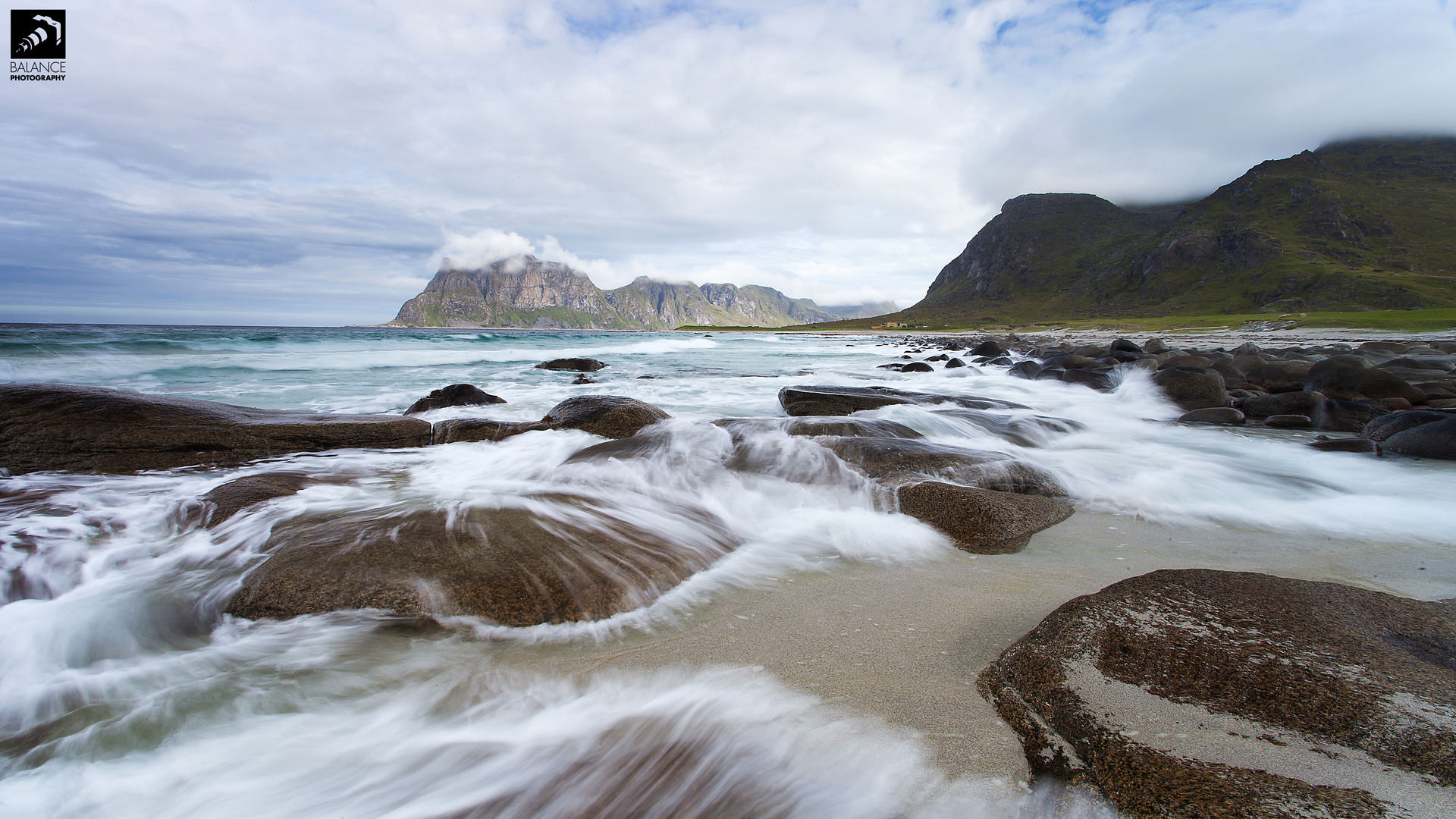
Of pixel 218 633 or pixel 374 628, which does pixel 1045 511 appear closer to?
pixel 374 628

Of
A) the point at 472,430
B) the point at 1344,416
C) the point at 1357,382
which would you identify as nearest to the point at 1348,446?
the point at 1344,416

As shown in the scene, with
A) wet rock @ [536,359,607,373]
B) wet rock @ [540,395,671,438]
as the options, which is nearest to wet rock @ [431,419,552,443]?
wet rock @ [540,395,671,438]

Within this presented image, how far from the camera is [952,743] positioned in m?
1.94

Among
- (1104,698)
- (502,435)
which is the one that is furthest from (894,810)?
(502,435)

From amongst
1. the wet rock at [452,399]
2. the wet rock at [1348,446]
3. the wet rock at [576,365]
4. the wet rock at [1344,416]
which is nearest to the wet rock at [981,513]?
the wet rock at [1348,446]

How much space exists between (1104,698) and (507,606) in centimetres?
269

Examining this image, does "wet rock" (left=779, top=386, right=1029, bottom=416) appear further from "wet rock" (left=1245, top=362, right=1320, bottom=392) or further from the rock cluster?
"wet rock" (left=1245, top=362, right=1320, bottom=392)

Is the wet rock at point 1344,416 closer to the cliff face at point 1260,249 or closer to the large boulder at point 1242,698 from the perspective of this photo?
the large boulder at point 1242,698

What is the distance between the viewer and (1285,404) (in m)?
8.56

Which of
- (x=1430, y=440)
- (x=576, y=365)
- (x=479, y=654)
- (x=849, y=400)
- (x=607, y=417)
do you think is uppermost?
(x=576, y=365)

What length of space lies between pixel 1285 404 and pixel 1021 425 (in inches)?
182

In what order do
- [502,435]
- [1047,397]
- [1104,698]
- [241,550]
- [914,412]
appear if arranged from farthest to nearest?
[1047,397]
[914,412]
[502,435]
[241,550]
[1104,698]

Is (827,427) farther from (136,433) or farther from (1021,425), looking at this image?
(136,433)

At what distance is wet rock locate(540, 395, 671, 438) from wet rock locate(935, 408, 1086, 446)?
441 centimetres
